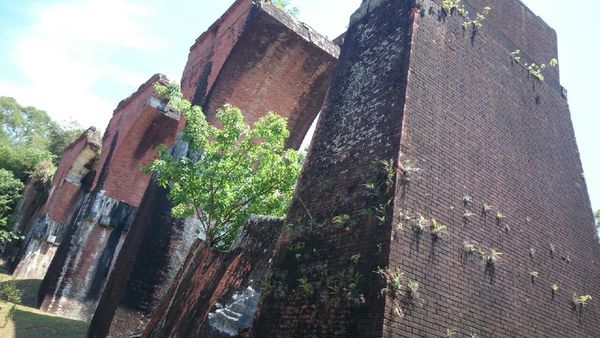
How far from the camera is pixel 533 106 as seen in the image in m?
7.95

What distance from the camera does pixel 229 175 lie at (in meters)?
9.18

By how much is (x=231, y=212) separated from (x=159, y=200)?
9.64 feet

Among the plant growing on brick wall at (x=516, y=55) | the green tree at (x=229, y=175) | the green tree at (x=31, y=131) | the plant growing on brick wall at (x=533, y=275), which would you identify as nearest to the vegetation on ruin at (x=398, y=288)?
the plant growing on brick wall at (x=533, y=275)

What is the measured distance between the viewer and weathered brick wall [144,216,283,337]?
668cm

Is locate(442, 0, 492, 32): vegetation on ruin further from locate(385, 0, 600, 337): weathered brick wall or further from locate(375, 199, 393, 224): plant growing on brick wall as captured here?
locate(375, 199, 393, 224): plant growing on brick wall

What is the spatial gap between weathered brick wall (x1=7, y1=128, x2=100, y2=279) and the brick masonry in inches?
108

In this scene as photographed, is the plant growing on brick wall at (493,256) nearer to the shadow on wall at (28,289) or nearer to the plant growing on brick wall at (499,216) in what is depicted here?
the plant growing on brick wall at (499,216)

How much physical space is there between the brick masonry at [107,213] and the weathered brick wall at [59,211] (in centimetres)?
275

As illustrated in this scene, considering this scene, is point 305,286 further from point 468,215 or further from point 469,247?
point 468,215

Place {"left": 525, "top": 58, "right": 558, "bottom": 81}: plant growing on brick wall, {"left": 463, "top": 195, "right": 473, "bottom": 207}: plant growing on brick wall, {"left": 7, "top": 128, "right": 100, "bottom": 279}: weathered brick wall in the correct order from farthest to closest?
1. {"left": 7, "top": 128, "right": 100, "bottom": 279}: weathered brick wall
2. {"left": 525, "top": 58, "right": 558, "bottom": 81}: plant growing on brick wall
3. {"left": 463, "top": 195, "right": 473, "bottom": 207}: plant growing on brick wall

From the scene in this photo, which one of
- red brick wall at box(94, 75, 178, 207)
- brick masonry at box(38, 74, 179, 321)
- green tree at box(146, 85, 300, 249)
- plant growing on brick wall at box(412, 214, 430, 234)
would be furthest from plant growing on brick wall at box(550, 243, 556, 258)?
red brick wall at box(94, 75, 178, 207)

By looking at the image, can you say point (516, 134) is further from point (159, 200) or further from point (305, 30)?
point (159, 200)

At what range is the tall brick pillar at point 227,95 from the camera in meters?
10.6

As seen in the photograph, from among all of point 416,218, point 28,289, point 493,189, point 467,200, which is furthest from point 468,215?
point 28,289
